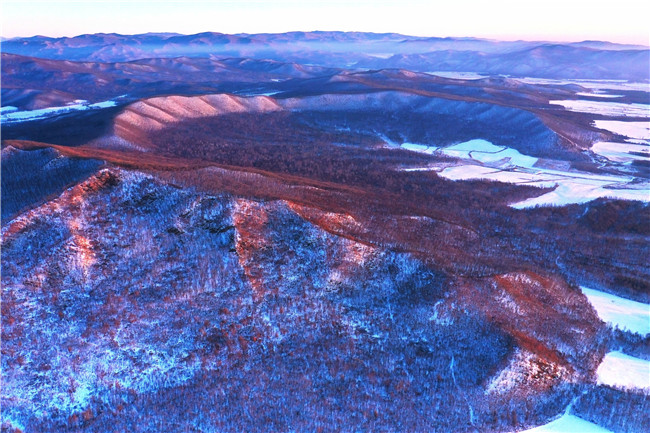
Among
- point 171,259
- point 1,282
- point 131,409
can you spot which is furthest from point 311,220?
point 1,282

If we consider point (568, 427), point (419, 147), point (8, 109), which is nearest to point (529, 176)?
point (419, 147)

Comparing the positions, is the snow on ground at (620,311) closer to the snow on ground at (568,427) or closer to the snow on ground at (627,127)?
the snow on ground at (568,427)

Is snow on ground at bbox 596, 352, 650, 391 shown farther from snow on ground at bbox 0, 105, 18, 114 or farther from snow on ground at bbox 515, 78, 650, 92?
snow on ground at bbox 515, 78, 650, 92

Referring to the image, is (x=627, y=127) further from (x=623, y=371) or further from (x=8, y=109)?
(x=8, y=109)

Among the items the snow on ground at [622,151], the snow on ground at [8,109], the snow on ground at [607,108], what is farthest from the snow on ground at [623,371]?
the snow on ground at [8,109]

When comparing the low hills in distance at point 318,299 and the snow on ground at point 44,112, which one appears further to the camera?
the snow on ground at point 44,112

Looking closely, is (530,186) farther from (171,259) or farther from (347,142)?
(171,259)

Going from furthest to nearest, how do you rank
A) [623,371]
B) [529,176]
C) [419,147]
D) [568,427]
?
[419,147]
[529,176]
[623,371]
[568,427]

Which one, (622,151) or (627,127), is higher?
(627,127)
